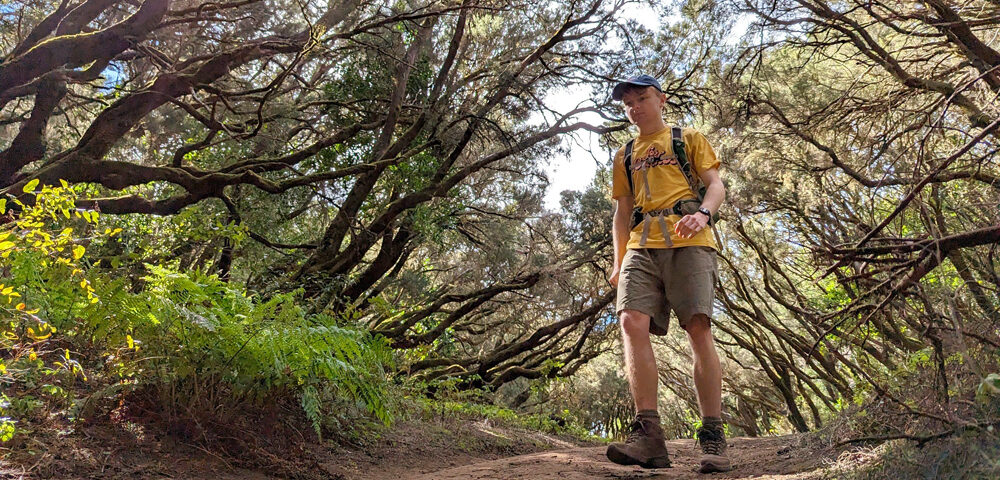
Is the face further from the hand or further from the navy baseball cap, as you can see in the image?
the hand

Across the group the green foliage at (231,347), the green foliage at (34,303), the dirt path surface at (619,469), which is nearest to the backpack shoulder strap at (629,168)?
the dirt path surface at (619,469)

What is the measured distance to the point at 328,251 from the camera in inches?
332

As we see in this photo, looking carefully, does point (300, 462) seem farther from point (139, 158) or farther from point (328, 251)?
point (139, 158)

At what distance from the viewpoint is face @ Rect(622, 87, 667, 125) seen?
396 cm

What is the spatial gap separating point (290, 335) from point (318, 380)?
392 millimetres

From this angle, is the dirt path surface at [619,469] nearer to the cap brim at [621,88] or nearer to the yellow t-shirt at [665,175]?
the yellow t-shirt at [665,175]

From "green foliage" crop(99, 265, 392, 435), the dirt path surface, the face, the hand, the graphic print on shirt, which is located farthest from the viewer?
the face

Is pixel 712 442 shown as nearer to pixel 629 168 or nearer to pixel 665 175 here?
pixel 665 175

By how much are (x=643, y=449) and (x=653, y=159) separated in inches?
69.9

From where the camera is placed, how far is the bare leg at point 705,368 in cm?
350

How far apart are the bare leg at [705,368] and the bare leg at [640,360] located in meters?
0.26

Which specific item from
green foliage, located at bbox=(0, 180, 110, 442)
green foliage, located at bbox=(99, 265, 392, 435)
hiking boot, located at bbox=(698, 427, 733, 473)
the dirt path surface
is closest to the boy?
hiking boot, located at bbox=(698, 427, 733, 473)

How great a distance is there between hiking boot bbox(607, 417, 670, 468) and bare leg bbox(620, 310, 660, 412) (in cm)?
10

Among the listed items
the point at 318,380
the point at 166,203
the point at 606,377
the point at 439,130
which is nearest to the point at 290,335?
the point at 318,380
